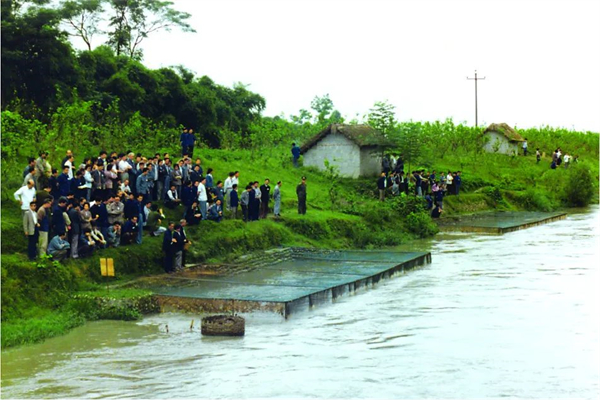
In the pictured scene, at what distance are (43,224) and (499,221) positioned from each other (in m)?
25.6

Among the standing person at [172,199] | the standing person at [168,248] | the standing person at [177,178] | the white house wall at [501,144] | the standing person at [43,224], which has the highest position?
the white house wall at [501,144]

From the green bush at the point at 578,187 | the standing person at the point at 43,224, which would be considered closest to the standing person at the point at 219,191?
the standing person at the point at 43,224

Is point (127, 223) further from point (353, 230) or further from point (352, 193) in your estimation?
point (352, 193)

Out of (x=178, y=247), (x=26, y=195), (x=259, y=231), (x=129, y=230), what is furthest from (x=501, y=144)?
(x=26, y=195)

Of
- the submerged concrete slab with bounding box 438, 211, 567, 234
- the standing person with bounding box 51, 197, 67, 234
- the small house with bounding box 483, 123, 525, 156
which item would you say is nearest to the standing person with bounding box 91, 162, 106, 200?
the standing person with bounding box 51, 197, 67, 234

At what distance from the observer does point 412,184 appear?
39.5 meters

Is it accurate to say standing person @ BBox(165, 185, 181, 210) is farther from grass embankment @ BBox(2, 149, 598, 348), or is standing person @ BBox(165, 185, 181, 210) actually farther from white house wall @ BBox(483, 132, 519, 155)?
white house wall @ BBox(483, 132, 519, 155)

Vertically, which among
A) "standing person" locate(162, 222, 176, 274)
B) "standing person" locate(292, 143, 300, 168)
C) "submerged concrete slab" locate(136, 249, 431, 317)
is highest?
"standing person" locate(292, 143, 300, 168)

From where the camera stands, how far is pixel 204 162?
33.6 meters

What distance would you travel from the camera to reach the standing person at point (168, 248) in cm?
2175

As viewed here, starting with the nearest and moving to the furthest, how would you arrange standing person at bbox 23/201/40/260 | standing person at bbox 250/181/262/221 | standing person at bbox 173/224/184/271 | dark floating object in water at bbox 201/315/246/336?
dark floating object in water at bbox 201/315/246/336, standing person at bbox 23/201/40/260, standing person at bbox 173/224/184/271, standing person at bbox 250/181/262/221

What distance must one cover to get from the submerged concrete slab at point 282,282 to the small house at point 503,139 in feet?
114

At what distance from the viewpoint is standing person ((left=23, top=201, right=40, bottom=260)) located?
1853 cm

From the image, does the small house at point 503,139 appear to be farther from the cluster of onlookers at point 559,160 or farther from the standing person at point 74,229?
the standing person at point 74,229
